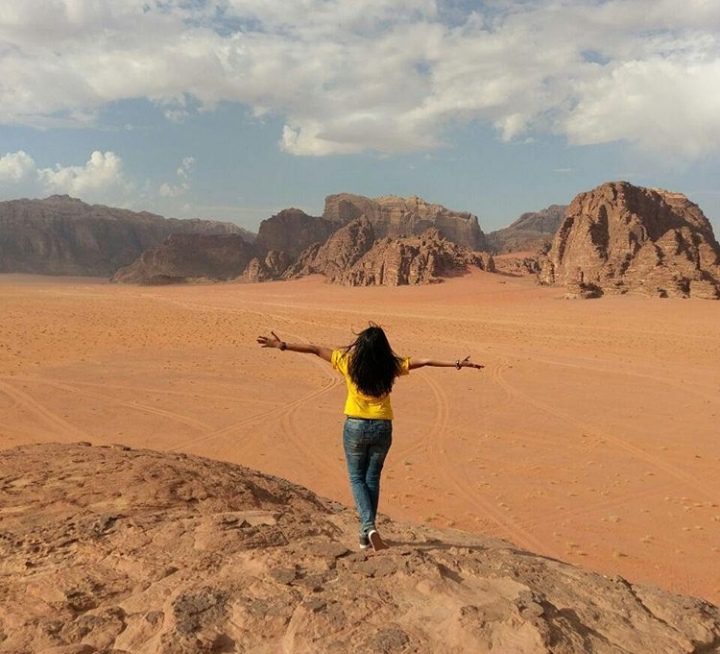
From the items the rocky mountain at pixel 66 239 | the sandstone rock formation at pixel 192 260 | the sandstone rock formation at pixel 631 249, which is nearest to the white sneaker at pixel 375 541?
the sandstone rock formation at pixel 631 249

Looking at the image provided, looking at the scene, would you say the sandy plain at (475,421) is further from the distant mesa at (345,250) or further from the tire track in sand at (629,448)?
the distant mesa at (345,250)

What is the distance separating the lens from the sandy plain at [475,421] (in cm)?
734

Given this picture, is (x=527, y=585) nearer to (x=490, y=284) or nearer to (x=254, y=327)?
(x=254, y=327)

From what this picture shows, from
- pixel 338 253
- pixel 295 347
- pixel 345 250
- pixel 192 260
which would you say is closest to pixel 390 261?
pixel 345 250

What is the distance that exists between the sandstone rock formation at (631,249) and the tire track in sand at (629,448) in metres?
32.2

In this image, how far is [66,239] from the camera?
4702 inches

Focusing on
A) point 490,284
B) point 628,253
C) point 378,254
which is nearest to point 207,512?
point 628,253

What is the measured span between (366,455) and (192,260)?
92449 millimetres

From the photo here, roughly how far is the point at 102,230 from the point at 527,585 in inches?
5371

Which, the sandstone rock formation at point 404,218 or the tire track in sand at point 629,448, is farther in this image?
the sandstone rock formation at point 404,218

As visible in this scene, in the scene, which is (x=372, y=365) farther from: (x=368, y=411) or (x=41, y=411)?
(x=41, y=411)

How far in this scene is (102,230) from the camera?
12619cm

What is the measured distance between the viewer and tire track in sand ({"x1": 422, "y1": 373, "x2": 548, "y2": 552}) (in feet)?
22.4

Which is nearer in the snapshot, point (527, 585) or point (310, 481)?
point (527, 585)
